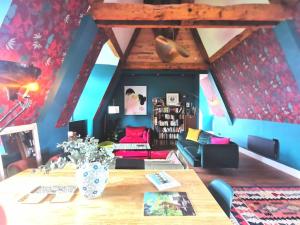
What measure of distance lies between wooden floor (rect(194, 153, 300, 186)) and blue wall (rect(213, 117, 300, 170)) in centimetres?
36

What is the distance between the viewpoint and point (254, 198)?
3.42 meters

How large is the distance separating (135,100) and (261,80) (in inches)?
196

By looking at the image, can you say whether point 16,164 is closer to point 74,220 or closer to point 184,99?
point 74,220

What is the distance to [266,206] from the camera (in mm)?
3152

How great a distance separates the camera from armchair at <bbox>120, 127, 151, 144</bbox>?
737 cm

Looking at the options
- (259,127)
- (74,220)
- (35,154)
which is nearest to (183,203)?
(74,220)

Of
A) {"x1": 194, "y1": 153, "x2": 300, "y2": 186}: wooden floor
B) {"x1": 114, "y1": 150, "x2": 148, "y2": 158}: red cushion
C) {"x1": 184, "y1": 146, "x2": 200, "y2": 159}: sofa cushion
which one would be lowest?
{"x1": 194, "y1": 153, "x2": 300, "y2": 186}: wooden floor

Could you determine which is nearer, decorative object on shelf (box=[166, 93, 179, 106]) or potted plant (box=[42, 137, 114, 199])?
potted plant (box=[42, 137, 114, 199])

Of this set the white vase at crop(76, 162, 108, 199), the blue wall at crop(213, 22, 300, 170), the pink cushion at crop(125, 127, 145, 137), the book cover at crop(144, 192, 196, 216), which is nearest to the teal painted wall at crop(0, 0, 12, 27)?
the white vase at crop(76, 162, 108, 199)

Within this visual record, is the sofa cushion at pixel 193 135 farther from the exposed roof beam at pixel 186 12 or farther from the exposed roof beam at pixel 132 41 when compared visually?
the exposed roof beam at pixel 186 12

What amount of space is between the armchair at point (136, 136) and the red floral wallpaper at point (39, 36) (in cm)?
462

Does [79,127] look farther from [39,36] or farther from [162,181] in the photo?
[162,181]

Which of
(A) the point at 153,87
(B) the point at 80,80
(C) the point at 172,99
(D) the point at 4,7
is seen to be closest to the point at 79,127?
(B) the point at 80,80

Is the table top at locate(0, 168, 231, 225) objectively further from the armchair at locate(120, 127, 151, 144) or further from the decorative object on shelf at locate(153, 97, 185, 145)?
the decorative object on shelf at locate(153, 97, 185, 145)
